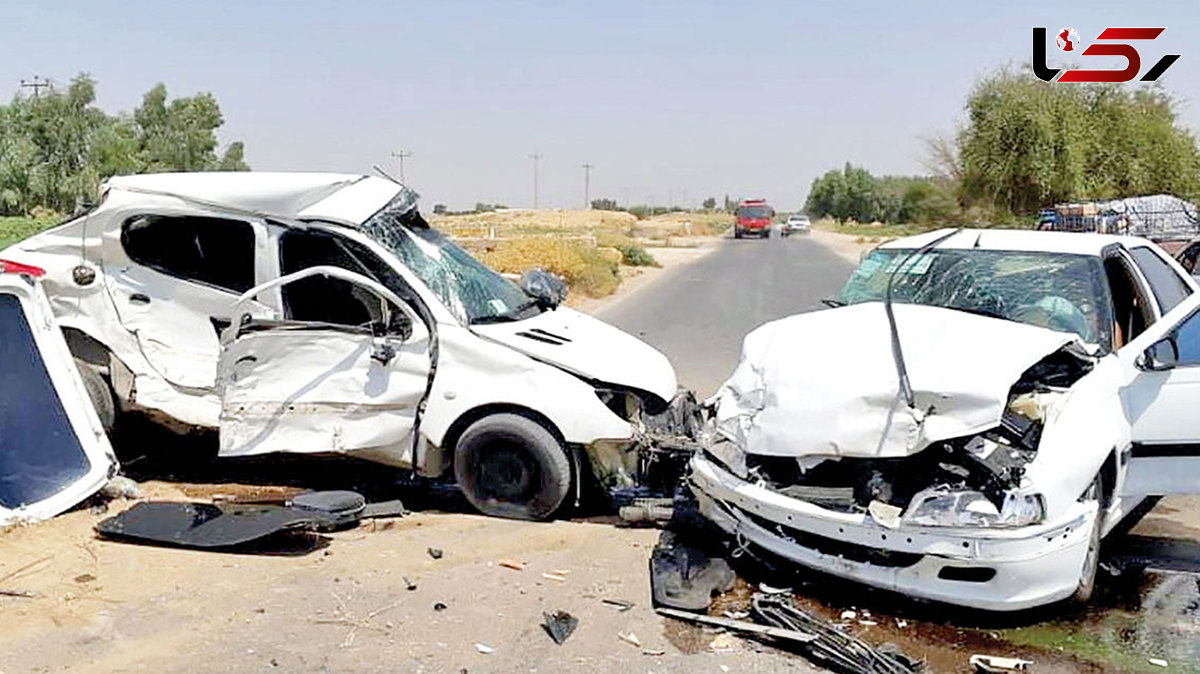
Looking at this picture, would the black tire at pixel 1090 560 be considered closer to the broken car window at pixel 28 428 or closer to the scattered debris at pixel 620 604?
the scattered debris at pixel 620 604

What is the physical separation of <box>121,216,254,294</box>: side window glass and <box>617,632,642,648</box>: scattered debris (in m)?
3.94

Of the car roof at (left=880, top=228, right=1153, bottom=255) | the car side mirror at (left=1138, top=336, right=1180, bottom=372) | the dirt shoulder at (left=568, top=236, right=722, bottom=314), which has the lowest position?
the dirt shoulder at (left=568, top=236, right=722, bottom=314)

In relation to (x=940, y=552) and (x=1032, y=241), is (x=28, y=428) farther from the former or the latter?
(x=1032, y=241)

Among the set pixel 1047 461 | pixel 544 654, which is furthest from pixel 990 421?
pixel 544 654

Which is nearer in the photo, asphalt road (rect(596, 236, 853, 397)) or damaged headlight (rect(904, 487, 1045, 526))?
damaged headlight (rect(904, 487, 1045, 526))

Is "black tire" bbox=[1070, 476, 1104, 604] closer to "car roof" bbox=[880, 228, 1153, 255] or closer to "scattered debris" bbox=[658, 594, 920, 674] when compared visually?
"scattered debris" bbox=[658, 594, 920, 674]

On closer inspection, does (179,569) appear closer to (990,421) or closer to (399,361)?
(399,361)

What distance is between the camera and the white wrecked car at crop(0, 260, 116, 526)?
6312 millimetres

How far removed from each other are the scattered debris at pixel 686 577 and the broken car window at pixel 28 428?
144 inches

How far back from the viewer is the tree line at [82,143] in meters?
57.1

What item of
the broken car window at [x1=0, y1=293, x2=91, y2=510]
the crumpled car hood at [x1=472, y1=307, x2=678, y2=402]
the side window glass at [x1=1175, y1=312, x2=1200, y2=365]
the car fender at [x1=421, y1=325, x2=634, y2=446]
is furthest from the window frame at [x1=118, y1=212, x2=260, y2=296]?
the side window glass at [x1=1175, y1=312, x2=1200, y2=365]

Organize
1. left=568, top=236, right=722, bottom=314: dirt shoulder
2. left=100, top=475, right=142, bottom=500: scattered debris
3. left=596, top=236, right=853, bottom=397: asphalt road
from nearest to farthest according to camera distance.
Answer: left=100, top=475, right=142, bottom=500: scattered debris < left=596, top=236, right=853, bottom=397: asphalt road < left=568, top=236, right=722, bottom=314: dirt shoulder

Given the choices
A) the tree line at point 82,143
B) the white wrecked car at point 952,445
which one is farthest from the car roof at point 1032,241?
the tree line at point 82,143

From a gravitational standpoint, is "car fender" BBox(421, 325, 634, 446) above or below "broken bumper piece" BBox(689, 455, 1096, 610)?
above
